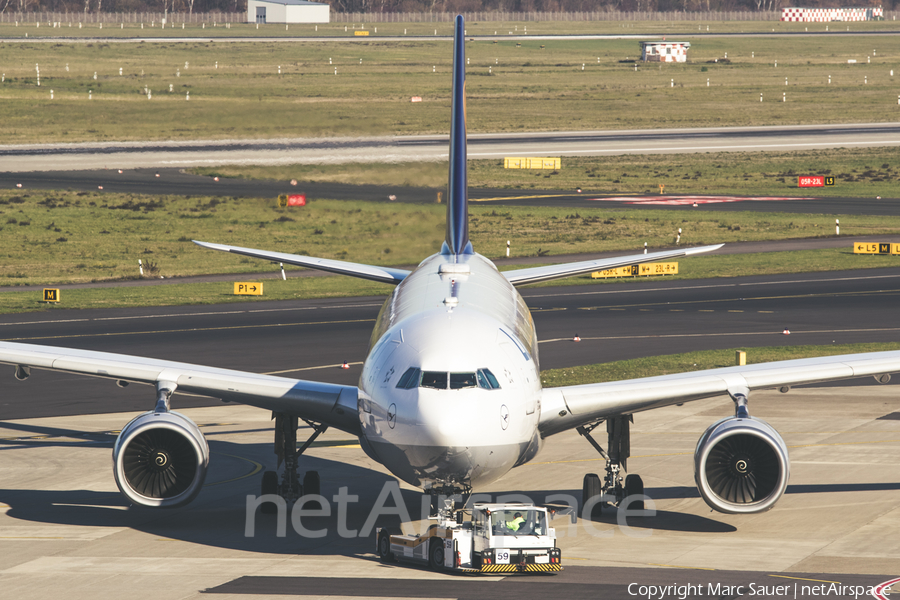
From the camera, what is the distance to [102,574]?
24219 millimetres

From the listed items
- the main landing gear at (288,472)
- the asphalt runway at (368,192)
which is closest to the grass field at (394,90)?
the asphalt runway at (368,192)

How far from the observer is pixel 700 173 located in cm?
11619

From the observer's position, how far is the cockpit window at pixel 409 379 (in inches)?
903

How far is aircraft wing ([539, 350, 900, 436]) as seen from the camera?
26578 millimetres

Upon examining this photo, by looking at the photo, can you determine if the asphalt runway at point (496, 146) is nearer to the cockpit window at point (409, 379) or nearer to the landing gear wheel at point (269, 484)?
the landing gear wheel at point (269, 484)

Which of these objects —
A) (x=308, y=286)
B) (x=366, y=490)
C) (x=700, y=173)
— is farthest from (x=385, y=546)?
(x=700, y=173)

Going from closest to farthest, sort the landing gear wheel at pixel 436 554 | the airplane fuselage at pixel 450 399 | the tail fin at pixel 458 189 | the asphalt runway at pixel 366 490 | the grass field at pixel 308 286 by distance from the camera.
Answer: the airplane fuselage at pixel 450 399
the asphalt runway at pixel 366 490
the landing gear wheel at pixel 436 554
the tail fin at pixel 458 189
the grass field at pixel 308 286

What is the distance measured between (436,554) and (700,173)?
3797 inches

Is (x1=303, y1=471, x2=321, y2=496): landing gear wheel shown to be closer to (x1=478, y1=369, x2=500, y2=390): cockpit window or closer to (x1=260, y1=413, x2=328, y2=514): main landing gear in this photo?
(x1=260, y1=413, x2=328, y2=514): main landing gear

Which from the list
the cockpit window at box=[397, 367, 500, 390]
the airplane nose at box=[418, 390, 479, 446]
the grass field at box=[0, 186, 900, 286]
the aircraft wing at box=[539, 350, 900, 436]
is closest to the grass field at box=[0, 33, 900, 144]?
the grass field at box=[0, 186, 900, 286]

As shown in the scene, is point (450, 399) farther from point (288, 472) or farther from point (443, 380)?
point (288, 472)

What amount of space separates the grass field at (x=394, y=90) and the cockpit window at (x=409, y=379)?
7310 cm

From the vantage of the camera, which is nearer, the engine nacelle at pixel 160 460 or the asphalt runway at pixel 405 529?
the asphalt runway at pixel 405 529

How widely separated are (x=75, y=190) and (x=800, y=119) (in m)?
92.7
